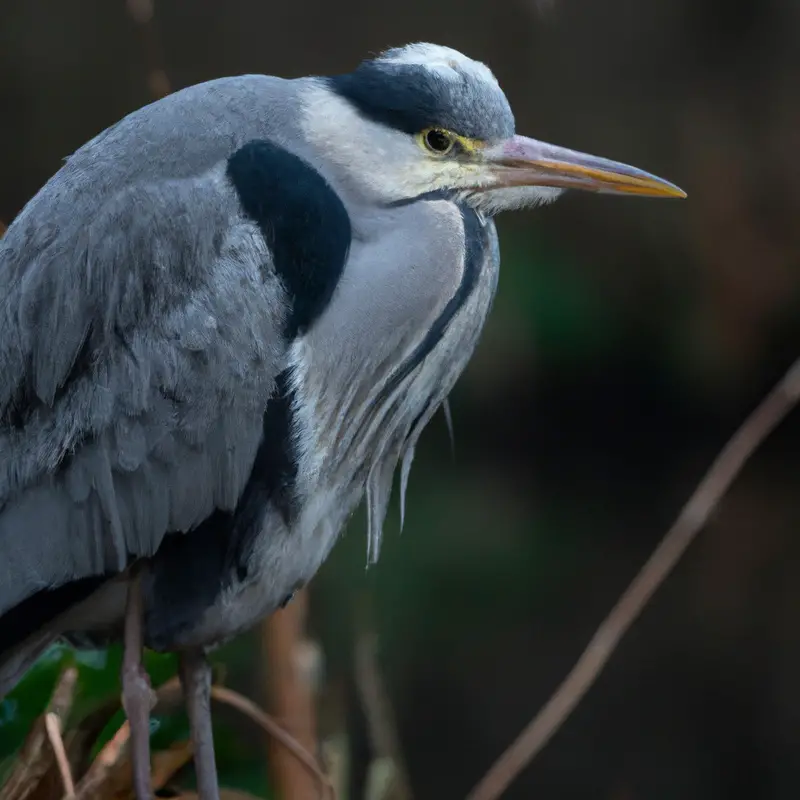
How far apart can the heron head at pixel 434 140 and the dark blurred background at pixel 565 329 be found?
1549 mm

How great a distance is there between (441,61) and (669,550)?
54cm

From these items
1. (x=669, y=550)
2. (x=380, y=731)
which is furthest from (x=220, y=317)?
(x=669, y=550)

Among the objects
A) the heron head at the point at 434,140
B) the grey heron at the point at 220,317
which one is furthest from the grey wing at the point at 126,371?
the heron head at the point at 434,140

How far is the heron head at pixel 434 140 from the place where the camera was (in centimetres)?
108

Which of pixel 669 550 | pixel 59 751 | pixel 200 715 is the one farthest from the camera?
pixel 200 715

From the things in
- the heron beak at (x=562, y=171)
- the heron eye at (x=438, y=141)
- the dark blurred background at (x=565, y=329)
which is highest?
the heron eye at (x=438, y=141)

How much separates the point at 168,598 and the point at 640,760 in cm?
195

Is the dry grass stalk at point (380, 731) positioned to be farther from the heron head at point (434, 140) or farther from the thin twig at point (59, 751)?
the heron head at point (434, 140)

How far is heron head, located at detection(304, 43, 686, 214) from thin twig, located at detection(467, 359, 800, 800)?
0.43 metres

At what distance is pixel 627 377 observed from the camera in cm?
282

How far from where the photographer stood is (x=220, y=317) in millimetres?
1043

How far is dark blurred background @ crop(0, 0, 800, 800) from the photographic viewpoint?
8.92 ft

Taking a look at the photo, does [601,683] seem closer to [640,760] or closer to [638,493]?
[640,760]

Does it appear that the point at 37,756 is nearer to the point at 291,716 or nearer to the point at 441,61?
the point at 291,716
